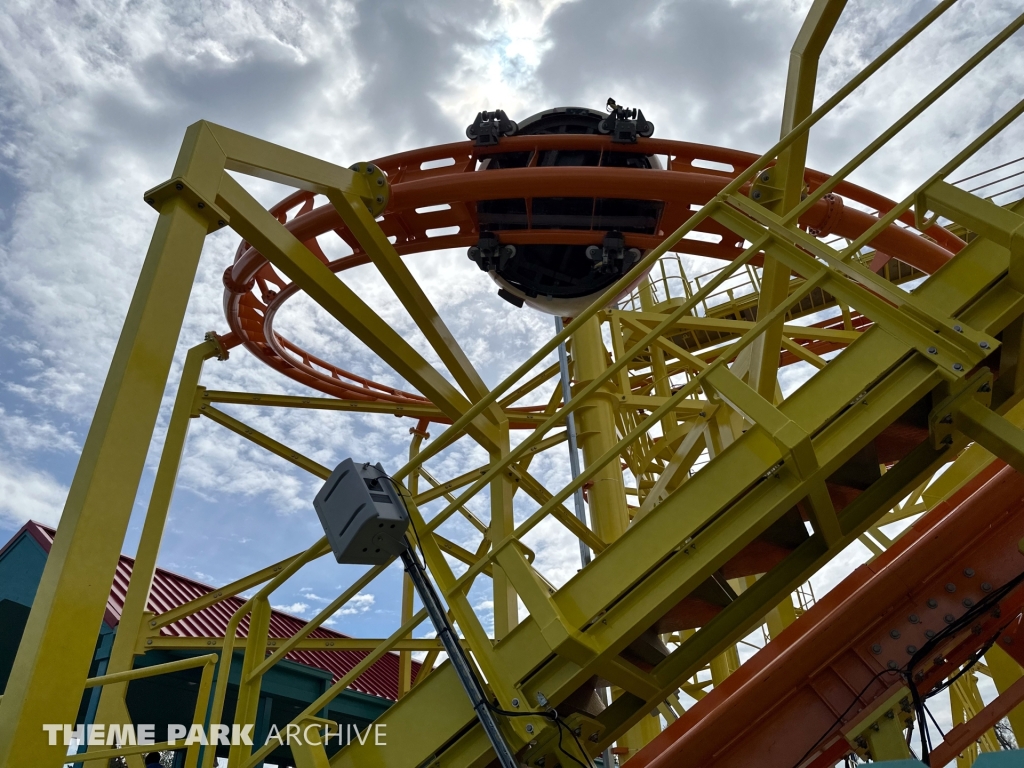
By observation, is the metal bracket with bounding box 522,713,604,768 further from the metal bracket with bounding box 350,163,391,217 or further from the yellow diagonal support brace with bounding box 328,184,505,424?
the metal bracket with bounding box 350,163,391,217

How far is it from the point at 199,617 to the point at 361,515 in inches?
330

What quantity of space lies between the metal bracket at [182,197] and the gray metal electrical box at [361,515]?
1603mm

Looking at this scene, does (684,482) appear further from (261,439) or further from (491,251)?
(261,439)

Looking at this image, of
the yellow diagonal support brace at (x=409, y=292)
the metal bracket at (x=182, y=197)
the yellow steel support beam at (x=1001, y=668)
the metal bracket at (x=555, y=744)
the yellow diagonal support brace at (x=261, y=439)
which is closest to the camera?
the metal bracket at (x=555, y=744)

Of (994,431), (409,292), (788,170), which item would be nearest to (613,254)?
(409,292)

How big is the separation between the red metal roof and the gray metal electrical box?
18.9 ft

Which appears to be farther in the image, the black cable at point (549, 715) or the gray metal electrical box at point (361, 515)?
the black cable at point (549, 715)

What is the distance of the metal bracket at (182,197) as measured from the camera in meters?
3.75

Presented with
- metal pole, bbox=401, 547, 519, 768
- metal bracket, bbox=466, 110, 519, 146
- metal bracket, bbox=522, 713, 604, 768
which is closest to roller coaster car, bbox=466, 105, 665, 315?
metal bracket, bbox=466, 110, 519, 146

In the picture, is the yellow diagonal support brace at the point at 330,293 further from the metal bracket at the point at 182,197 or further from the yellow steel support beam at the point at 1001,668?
the yellow steel support beam at the point at 1001,668

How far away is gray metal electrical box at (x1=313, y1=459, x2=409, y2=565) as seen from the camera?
3.04 m

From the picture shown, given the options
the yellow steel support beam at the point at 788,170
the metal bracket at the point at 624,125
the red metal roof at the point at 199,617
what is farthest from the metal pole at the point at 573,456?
the red metal roof at the point at 199,617

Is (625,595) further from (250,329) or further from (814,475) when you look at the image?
(250,329)

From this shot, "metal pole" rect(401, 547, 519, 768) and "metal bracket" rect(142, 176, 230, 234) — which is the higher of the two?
"metal bracket" rect(142, 176, 230, 234)
